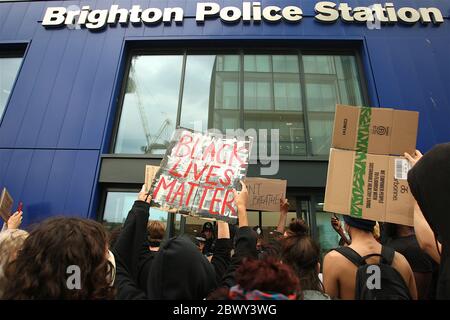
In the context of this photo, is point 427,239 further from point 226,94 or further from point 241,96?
point 226,94

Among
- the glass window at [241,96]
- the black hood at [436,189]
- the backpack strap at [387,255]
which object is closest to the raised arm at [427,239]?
the black hood at [436,189]

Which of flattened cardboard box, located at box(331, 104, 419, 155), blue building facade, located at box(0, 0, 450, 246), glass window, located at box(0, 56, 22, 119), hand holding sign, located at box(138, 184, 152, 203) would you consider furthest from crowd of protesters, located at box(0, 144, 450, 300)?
glass window, located at box(0, 56, 22, 119)

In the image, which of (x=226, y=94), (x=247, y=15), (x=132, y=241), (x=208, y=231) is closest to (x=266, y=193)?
(x=208, y=231)

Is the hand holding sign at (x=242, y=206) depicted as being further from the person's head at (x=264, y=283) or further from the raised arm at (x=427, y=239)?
the raised arm at (x=427, y=239)

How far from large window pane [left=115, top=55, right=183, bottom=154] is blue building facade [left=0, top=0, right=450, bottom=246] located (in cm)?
29

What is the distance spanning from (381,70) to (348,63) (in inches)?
33.7

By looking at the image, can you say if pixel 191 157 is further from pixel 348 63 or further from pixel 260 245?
pixel 348 63

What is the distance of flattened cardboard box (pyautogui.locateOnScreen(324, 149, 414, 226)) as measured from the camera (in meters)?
2.43

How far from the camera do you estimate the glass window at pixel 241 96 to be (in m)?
6.37

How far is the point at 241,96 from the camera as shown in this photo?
6.77 m

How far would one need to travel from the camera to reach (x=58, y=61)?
6.80 meters

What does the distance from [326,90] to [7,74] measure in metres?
7.99

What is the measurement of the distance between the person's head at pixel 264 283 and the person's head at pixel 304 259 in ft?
3.21

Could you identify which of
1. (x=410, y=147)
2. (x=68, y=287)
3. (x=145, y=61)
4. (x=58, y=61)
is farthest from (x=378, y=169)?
(x=58, y=61)
